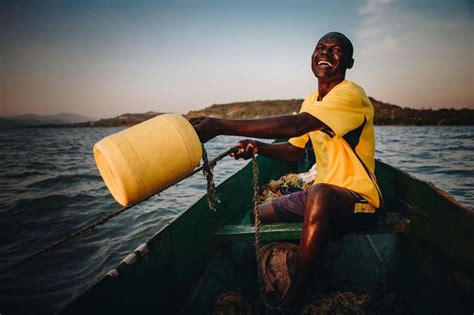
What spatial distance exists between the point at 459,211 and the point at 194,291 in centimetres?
258

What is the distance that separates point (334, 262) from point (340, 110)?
223 cm

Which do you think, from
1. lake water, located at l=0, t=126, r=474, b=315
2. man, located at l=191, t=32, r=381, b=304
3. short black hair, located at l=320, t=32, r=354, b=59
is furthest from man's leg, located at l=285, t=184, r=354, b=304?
lake water, located at l=0, t=126, r=474, b=315

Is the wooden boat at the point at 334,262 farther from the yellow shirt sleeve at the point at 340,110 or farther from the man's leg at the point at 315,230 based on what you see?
the yellow shirt sleeve at the point at 340,110

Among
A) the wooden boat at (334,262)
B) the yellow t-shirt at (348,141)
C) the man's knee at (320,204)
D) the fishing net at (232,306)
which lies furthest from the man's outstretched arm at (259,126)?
the fishing net at (232,306)

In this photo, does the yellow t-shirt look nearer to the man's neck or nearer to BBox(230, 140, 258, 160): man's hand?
the man's neck

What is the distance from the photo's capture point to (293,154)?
3404 millimetres

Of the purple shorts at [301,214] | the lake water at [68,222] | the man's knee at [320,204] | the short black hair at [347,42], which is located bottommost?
the lake water at [68,222]

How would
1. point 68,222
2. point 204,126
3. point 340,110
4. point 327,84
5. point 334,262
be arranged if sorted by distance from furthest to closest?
point 68,222 < point 334,262 < point 327,84 < point 340,110 < point 204,126

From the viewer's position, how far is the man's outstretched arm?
185 cm

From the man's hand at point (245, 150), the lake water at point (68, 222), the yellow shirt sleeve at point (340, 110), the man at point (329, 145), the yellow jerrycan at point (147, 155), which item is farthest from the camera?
the lake water at point (68, 222)

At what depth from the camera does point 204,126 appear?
1.83 meters

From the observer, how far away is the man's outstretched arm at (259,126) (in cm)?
185

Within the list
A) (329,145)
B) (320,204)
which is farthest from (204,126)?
(329,145)

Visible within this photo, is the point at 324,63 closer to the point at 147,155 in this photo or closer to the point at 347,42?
the point at 347,42
